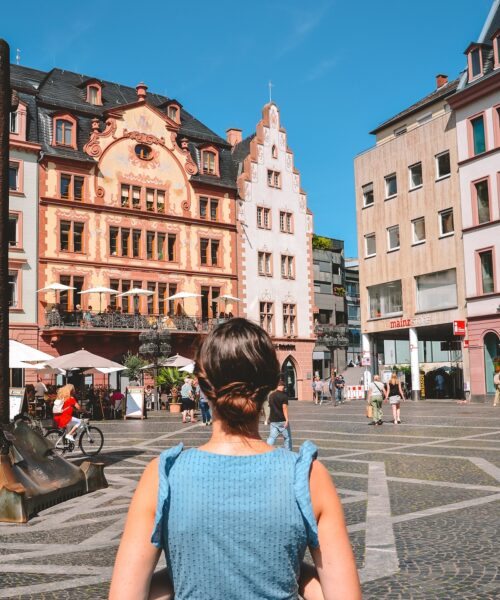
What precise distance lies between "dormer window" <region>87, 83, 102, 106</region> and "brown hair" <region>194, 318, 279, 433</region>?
4474cm

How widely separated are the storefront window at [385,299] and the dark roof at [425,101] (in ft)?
36.1

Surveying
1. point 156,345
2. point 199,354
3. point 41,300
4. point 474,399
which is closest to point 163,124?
point 41,300

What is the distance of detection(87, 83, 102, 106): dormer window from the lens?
146 feet

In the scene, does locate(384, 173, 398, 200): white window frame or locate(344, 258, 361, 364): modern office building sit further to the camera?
locate(344, 258, 361, 364): modern office building

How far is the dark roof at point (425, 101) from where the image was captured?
44.8m

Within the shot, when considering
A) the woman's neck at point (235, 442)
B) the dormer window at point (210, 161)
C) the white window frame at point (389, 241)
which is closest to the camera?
the woman's neck at point (235, 442)

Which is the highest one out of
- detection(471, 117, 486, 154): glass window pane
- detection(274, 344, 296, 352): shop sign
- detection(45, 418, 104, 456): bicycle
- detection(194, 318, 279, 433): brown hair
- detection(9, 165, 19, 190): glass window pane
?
detection(471, 117, 486, 154): glass window pane

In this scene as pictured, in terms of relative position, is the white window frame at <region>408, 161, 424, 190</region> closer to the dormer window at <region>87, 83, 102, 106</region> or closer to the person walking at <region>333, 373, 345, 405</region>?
the person walking at <region>333, 373, 345, 405</region>

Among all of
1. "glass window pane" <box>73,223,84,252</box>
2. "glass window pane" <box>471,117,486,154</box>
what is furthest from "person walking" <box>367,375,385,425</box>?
"glass window pane" <box>73,223,84,252</box>

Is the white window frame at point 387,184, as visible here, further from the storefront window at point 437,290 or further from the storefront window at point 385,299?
the storefront window at point 437,290

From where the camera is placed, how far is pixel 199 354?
7.03ft

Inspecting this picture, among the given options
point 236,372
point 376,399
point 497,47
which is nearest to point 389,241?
point 497,47

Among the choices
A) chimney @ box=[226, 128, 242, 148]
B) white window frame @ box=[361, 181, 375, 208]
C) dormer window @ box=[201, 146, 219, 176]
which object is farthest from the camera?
chimney @ box=[226, 128, 242, 148]

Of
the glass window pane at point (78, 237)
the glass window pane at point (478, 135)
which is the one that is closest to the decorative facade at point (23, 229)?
the glass window pane at point (78, 237)
